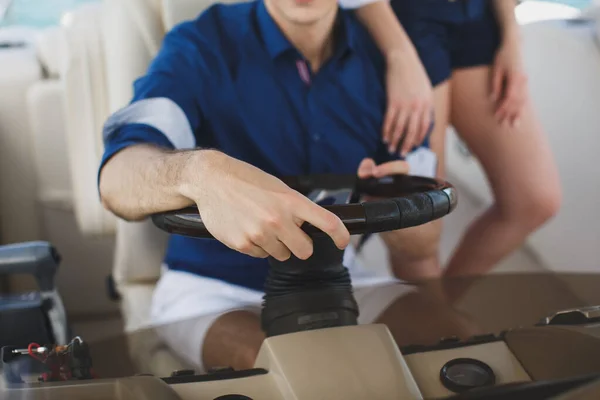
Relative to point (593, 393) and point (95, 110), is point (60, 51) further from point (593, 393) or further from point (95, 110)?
point (593, 393)

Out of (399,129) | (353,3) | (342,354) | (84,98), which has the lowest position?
(342,354)

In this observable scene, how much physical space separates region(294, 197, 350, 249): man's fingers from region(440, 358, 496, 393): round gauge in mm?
215

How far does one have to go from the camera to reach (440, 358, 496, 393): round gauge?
74 centimetres

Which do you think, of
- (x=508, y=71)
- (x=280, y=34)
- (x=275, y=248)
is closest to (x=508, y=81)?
(x=508, y=71)

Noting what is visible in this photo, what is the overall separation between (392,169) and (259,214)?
1.48 feet

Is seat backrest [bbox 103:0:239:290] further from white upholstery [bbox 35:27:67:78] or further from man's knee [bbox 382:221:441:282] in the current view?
man's knee [bbox 382:221:441:282]

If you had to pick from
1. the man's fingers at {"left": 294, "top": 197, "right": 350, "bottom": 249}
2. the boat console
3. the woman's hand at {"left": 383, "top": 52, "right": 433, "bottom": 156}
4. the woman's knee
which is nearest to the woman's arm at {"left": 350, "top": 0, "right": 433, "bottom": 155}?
the woman's hand at {"left": 383, "top": 52, "right": 433, "bottom": 156}

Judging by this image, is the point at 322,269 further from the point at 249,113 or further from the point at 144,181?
the point at 249,113

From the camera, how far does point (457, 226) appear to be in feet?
3.99

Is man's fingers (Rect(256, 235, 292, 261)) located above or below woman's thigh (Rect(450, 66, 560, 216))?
above

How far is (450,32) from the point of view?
116 cm

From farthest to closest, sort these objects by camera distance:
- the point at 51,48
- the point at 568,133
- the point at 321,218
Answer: the point at 568,133, the point at 51,48, the point at 321,218

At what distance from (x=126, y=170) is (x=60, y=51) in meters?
0.30

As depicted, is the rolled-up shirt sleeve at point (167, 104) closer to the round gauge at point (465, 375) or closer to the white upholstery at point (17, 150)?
the white upholstery at point (17, 150)
